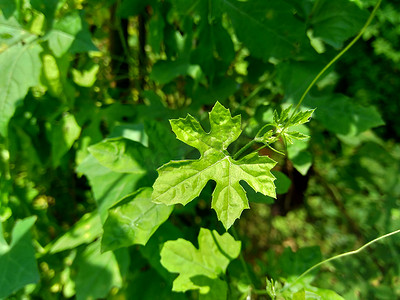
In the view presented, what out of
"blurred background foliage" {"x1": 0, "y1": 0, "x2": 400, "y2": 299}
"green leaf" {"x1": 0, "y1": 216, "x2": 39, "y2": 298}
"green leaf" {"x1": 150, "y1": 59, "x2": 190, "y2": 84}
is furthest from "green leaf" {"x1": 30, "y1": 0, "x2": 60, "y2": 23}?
"green leaf" {"x1": 0, "y1": 216, "x2": 39, "y2": 298}

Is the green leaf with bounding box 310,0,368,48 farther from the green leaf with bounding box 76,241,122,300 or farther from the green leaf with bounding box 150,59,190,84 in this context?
the green leaf with bounding box 76,241,122,300

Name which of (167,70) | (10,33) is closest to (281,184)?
(167,70)

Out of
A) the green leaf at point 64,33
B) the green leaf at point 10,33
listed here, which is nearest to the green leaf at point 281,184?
the green leaf at point 64,33

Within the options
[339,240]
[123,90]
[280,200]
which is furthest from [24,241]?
[339,240]

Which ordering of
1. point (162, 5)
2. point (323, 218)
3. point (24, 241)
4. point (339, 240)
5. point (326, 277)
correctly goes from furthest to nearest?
1. point (323, 218)
2. point (339, 240)
3. point (326, 277)
4. point (162, 5)
5. point (24, 241)

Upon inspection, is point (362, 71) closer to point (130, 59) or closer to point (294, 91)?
point (294, 91)

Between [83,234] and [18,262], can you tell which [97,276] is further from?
[18,262]

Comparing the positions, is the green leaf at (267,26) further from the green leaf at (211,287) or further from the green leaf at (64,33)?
the green leaf at (211,287)
